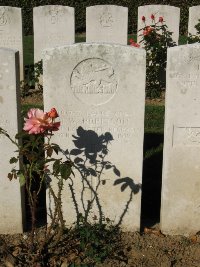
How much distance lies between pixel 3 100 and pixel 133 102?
1.01 metres

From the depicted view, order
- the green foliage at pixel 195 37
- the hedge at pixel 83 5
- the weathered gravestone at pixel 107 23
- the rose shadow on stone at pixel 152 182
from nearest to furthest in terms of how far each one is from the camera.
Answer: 1. the rose shadow on stone at pixel 152 182
2. the green foliage at pixel 195 37
3. the weathered gravestone at pixel 107 23
4. the hedge at pixel 83 5

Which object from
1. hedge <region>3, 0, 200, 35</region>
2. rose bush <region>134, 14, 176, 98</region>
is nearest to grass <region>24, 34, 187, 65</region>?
hedge <region>3, 0, 200, 35</region>

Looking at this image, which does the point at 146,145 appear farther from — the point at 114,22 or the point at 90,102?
the point at 114,22

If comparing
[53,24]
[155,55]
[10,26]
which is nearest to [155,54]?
[155,55]

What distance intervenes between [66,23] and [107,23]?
765 millimetres

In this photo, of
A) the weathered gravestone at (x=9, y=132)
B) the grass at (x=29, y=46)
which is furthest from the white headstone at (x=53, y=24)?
the weathered gravestone at (x=9, y=132)

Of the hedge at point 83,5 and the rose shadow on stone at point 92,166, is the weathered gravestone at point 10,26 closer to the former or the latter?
the rose shadow on stone at point 92,166

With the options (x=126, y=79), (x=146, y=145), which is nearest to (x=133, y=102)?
(x=126, y=79)

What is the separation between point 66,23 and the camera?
8398mm

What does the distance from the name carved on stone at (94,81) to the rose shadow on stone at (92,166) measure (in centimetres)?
27

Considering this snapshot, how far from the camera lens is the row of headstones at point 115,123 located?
3.58 meters

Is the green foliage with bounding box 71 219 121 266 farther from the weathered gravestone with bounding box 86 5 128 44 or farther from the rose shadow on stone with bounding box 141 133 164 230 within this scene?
the weathered gravestone with bounding box 86 5 128 44

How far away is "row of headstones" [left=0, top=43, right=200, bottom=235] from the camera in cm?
358

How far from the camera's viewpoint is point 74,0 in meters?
15.6
